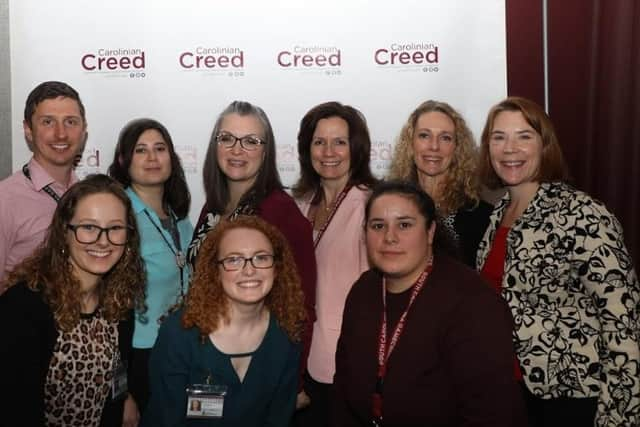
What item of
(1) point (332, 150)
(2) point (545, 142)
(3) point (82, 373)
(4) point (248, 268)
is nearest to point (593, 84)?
(2) point (545, 142)

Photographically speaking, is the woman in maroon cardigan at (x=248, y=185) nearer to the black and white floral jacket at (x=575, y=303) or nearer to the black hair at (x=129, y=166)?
the black hair at (x=129, y=166)

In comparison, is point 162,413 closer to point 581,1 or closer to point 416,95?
point 416,95

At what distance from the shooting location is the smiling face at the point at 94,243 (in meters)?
2.37

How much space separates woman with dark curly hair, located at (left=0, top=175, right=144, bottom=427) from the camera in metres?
2.20

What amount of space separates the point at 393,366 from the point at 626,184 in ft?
7.91

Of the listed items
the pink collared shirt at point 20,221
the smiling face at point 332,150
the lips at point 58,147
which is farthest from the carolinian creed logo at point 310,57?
the pink collared shirt at point 20,221

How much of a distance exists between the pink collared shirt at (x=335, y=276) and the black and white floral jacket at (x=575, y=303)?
2.15ft

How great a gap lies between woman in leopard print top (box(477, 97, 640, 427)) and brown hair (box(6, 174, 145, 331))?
4.85 ft

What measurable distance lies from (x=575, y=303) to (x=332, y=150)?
125cm

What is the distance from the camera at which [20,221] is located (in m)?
3.06

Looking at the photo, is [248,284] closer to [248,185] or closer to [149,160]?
[248,185]

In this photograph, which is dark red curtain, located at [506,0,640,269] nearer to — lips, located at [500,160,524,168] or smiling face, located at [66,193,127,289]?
lips, located at [500,160,524,168]

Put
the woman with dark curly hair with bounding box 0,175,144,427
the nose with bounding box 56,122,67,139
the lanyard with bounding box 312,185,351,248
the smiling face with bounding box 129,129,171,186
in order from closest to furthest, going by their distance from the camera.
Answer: the woman with dark curly hair with bounding box 0,175,144,427 → the lanyard with bounding box 312,185,351,248 → the smiling face with bounding box 129,129,171,186 → the nose with bounding box 56,122,67,139

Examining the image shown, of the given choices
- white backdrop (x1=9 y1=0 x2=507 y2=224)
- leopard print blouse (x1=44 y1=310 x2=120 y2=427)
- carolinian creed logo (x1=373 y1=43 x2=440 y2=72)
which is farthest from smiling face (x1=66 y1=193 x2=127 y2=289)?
carolinian creed logo (x1=373 y1=43 x2=440 y2=72)
